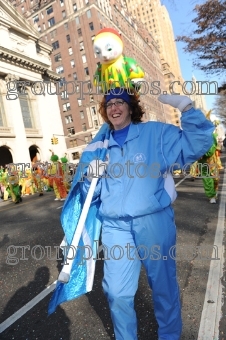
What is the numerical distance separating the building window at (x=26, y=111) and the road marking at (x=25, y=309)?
27.9 meters

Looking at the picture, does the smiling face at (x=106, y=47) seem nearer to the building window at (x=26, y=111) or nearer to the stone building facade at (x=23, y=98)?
the stone building facade at (x=23, y=98)

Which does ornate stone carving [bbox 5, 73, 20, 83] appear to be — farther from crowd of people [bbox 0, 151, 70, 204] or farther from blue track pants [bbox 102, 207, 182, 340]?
blue track pants [bbox 102, 207, 182, 340]

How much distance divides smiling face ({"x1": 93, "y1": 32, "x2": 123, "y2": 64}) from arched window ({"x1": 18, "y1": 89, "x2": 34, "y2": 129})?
86.6ft

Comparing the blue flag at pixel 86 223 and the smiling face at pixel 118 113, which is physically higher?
the smiling face at pixel 118 113

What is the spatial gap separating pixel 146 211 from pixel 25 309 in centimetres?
194

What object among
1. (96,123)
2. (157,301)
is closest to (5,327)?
(157,301)

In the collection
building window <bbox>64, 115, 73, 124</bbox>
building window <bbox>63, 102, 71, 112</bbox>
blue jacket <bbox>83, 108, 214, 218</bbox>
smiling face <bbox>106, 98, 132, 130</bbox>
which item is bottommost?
blue jacket <bbox>83, 108, 214, 218</bbox>

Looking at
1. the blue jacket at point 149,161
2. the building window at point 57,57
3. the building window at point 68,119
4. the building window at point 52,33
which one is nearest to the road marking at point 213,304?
the blue jacket at point 149,161

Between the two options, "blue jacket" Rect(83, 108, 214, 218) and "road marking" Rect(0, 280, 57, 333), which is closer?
"blue jacket" Rect(83, 108, 214, 218)

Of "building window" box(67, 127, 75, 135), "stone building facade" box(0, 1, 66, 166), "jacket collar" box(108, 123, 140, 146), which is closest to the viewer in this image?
"jacket collar" box(108, 123, 140, 146)

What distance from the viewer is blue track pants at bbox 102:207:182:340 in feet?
6.69

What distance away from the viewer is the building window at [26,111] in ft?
95.2

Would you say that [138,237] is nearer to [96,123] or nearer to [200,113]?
[200,113]

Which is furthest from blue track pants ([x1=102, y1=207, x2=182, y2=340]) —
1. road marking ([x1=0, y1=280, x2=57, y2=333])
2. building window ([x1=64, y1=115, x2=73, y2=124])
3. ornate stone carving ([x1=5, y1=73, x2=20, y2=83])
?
building window ([x1=64, y1=115, x2=73, y2=124])
